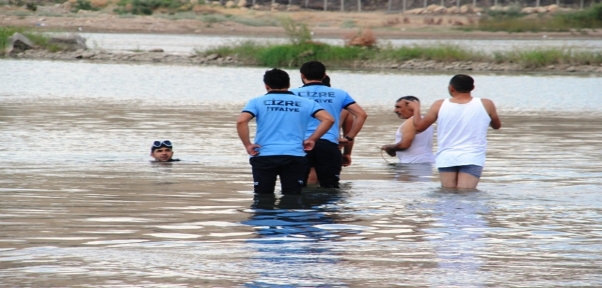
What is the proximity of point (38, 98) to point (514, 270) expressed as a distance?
74.6ft

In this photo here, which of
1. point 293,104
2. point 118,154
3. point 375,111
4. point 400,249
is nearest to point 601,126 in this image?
point 375,111

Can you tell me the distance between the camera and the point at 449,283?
7.51m

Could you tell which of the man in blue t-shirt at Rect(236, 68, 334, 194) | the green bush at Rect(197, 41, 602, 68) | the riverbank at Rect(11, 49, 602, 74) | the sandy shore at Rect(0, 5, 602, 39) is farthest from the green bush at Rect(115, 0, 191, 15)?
the man in blue t-shirt at Rect(236, 68, 334, 194)

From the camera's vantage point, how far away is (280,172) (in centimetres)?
1116

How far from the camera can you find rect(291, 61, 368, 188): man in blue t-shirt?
38.1 feet

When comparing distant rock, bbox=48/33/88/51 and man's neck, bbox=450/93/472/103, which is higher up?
man's neck, bbox=450/93/472/103

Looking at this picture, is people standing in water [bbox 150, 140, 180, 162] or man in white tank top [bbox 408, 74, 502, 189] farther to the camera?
people standing in water [bbox 150, 140, 180, 162]

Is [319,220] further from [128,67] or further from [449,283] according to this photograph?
[128,67]

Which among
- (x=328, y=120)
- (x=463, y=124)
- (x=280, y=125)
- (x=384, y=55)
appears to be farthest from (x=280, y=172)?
(x=384, y=55)

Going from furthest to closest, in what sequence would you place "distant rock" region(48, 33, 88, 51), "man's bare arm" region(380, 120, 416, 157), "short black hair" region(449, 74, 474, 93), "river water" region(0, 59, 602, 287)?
"distant rock" region(48, 33, 88, 51), "man's bare arm" region(380, 120, 416, 157), "short black hair" region(449, 74, 474, 93), "river water" region(0, 59, 602, 287)

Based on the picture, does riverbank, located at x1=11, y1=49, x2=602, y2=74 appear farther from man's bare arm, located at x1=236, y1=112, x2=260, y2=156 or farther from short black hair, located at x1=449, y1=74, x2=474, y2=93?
man's bare arm, located at x1=236, y1=112, x2=260, y2=156

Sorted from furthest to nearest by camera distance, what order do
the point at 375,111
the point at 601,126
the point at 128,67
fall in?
1. the point at 128,67
2. the point at 375,111
3. the point at 601,126

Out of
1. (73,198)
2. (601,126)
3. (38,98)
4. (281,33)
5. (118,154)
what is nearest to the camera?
(73,198)

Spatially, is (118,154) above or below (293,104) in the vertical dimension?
below
